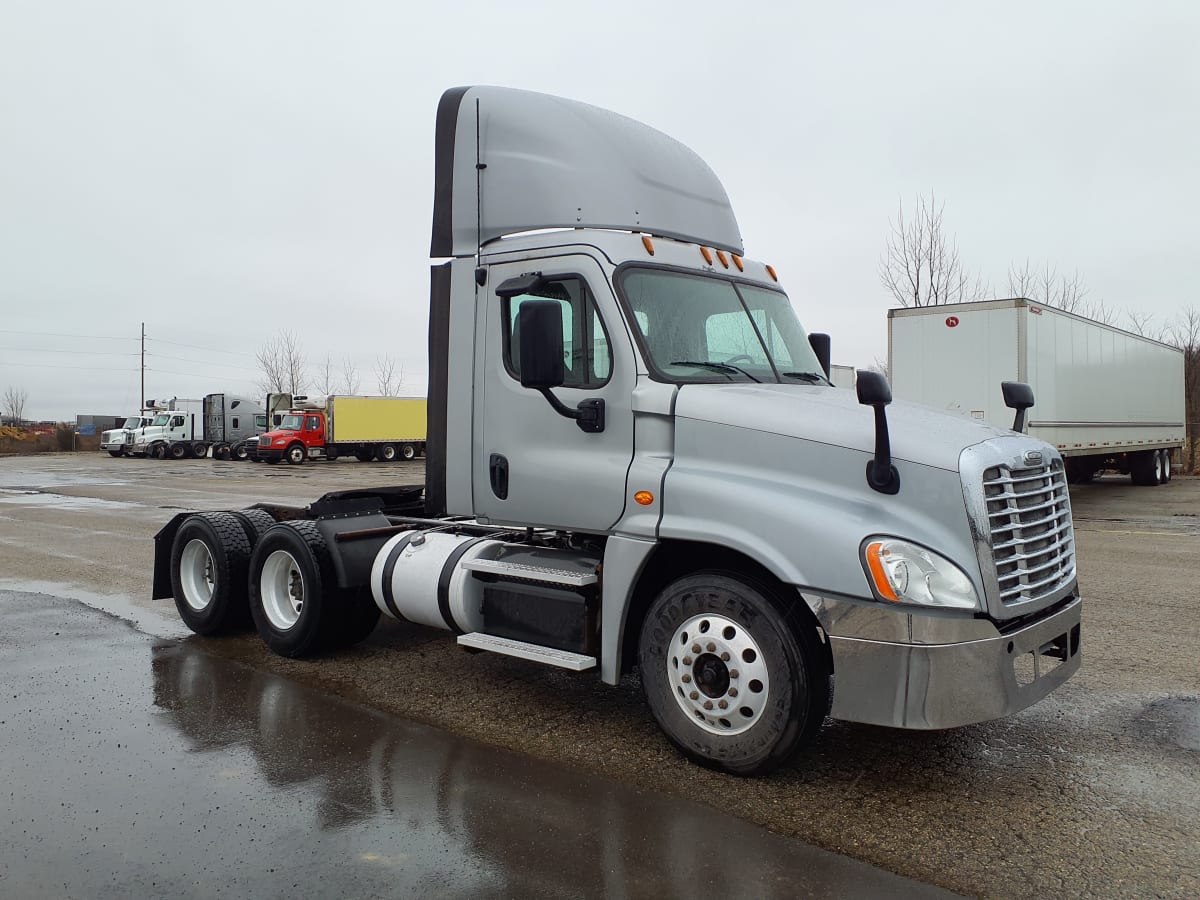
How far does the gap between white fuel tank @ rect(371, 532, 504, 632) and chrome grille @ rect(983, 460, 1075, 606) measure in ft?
9.44

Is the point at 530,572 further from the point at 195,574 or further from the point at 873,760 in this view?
the point at 195,574

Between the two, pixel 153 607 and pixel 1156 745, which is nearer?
pixel 1156 745

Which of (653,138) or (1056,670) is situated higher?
(653,138)

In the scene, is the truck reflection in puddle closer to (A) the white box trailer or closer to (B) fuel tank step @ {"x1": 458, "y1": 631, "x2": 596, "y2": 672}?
(B) fuel tank step @ {"x1": 458, "y1": 631, "x2": 596, "y2": 672}

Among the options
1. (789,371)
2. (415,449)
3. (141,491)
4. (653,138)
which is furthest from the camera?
(415,449)

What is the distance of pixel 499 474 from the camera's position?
5.52 meters

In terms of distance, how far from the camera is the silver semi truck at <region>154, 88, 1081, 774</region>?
13.1 ft

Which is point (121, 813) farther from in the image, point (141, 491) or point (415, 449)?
point (415, 449)

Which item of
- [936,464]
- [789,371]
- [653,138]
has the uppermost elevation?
[653,138]

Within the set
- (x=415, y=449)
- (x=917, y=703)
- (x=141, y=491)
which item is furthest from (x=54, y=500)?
(x=415, y=449)

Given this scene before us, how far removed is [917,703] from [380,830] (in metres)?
2.32

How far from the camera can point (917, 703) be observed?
3922mm

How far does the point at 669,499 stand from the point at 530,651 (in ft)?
4.02

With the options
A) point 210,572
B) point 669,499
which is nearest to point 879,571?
point 669,499
